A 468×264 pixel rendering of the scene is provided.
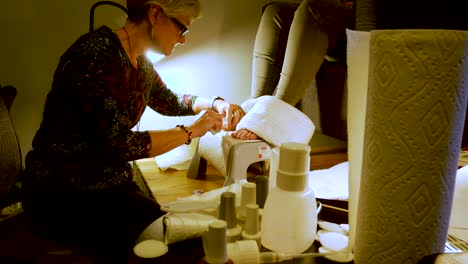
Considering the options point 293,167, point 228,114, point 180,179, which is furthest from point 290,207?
point 180,179

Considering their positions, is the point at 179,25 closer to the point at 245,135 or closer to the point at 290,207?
the point at 245,135

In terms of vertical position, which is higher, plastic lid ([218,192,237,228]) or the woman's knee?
the woman's knee

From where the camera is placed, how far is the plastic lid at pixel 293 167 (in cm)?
59

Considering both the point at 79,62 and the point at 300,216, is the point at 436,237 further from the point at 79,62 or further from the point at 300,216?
the point at 79,62

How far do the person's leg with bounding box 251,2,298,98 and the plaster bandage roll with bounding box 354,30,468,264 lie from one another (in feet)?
4.26

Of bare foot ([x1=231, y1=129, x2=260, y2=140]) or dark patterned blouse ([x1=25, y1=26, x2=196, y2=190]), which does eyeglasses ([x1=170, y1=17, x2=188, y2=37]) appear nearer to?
dark patterned blouse ([x1=25, y1=26, x2=196, y2=190])

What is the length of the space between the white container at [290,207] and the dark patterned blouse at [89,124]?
0.48 metres

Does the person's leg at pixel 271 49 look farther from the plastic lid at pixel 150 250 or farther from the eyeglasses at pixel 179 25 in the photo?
the plastic lid at pixel 150 250

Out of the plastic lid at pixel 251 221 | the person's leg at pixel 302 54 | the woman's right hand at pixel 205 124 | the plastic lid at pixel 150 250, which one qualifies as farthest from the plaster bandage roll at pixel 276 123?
the plastic lid at pixel 150 250

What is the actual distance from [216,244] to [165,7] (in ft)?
2.39

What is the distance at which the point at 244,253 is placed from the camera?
58 cm

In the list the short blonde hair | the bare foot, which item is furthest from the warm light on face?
the bare foot

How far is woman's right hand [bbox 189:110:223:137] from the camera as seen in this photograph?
44.8 inches

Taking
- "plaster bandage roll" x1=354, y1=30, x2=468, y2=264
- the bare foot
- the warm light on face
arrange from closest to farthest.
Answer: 1. "plaster bandage roll" x1=354, y1=30, x2=468, y2=264
2. the warm light on face
3. the bare foot
